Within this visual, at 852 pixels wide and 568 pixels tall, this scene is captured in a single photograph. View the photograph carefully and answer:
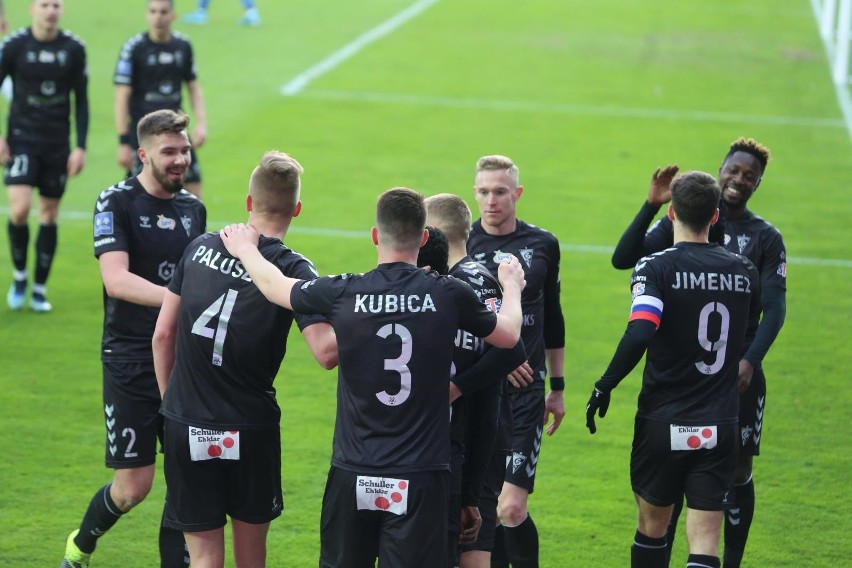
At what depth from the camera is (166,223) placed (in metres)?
6.30

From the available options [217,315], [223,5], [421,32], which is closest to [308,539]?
[217,315]

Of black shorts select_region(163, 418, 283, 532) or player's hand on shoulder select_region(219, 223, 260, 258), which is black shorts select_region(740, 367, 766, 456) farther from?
player's hand on shoulder select_region(219, 223, 260, 258)

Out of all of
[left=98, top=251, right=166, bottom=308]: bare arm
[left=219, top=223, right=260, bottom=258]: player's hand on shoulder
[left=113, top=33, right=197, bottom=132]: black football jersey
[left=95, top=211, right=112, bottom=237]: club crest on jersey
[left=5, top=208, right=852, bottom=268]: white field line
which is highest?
[left=113, top=33, right=197, bottom=132]: black football jersey

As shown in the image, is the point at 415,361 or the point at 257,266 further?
the point at 257,266

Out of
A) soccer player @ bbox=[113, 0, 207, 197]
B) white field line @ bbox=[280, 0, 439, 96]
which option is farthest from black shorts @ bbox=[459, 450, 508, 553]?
white field line @ bbox=[280, 0, 439, 96]

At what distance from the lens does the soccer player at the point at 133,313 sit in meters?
6.12

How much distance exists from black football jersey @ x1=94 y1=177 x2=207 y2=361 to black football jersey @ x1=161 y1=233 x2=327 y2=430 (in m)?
0.98

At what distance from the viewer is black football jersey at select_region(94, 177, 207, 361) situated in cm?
615

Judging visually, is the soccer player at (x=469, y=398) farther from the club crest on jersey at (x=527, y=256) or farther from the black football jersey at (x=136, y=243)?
the black football jersey at (x=136, y=243)

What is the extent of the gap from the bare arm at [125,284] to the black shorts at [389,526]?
1.53 meters

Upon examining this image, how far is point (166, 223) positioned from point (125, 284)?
48cm

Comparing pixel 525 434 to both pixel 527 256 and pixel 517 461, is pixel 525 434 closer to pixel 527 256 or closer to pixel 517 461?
pixel 517 461

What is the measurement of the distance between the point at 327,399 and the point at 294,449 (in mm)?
1008

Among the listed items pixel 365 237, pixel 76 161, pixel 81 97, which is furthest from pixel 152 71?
pixel 365 237
